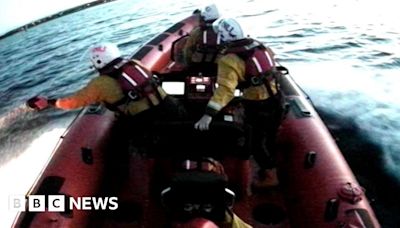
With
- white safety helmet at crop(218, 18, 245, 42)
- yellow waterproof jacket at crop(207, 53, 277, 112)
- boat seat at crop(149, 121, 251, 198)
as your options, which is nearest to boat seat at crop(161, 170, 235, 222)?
boat seat at crop(149, 121, 251, 198)

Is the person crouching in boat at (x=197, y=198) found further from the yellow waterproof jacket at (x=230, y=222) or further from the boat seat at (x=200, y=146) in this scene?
the boat seat at (x=200, y=146)

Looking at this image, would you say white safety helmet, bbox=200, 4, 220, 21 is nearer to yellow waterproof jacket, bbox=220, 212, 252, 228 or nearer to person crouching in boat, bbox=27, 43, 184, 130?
person crouching in boat, bbox=27, 43, 184, 130

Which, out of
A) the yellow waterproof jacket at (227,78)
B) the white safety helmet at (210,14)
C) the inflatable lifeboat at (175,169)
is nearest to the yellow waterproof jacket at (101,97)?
the inflatable lifeboat at (175,169)

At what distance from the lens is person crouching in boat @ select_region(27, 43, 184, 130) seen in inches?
123

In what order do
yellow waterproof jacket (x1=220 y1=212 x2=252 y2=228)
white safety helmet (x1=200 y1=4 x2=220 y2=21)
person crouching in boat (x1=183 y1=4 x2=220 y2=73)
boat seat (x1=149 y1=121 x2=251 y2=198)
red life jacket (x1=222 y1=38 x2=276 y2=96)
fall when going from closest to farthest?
yellow waterproof jacket (x1=220 y1=212 x2=252 y2=228)
boat seat (x1=149 y1=121 x2=251 y2=198)
red life jacket (x1=222 y1=38 x2=276 y2=96)
person crouching in boat (x1=183 y1=4 x2=220 y2=73)
white safety helmet (x1=200 y1=4 x2=220 y2=21)

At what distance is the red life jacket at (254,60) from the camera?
3094 mm

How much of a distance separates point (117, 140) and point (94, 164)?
1.44 ft

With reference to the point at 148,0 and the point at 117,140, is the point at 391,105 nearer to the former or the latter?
the point at 117,140

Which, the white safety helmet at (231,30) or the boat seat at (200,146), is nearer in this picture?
the boat seat at (200,146)

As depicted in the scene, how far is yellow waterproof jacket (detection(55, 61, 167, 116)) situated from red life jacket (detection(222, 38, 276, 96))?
736mm

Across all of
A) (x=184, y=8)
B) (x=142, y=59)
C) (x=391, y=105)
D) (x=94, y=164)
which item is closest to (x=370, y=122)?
(x=391, y=105)

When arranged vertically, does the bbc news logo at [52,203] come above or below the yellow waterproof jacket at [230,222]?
below

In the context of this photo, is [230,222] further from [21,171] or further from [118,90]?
[21,171]

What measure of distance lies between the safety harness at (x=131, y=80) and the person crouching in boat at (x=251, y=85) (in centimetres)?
53
